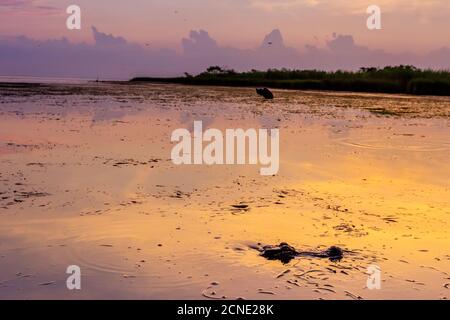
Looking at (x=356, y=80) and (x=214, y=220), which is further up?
(x=356, y=80)

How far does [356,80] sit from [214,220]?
135 ft

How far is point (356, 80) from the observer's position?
1774 inches

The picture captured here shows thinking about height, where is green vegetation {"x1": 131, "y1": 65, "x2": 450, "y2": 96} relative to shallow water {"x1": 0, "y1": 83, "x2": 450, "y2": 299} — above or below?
above

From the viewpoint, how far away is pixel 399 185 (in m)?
8.29

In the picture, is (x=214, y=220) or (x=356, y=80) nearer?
(x=214, y=220)

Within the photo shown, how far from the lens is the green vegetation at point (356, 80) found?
131 ft

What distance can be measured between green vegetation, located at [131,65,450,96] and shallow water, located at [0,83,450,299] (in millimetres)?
29581

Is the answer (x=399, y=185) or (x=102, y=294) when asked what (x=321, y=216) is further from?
(x=102, y=294)

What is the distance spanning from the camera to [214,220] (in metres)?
6.26

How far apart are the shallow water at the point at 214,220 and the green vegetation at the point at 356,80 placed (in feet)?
97.1

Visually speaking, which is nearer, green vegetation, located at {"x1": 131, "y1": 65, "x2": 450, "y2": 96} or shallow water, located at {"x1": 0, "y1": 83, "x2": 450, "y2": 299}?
shallow water, located at {"x1": 0, "y1": 83, "x2": 450, "y2": 299}

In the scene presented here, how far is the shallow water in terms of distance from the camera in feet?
14.6

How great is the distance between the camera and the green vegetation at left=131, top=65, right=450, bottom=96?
39.8 m

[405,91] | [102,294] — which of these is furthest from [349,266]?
[405,91]
